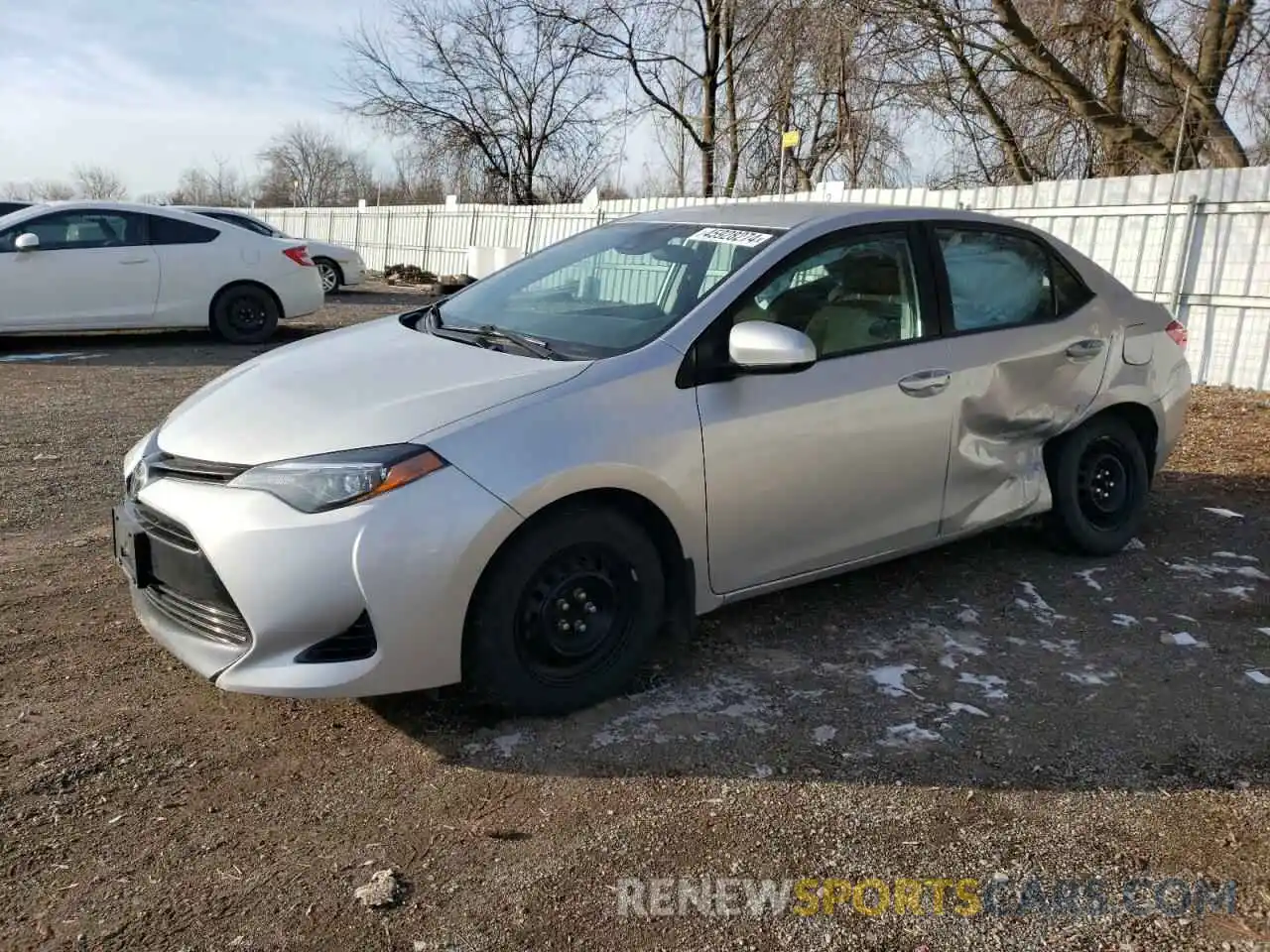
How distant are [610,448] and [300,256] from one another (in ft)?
32.1

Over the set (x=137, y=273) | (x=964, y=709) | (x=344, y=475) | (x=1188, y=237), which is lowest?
(x=964, y=709)

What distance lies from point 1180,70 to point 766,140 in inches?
439

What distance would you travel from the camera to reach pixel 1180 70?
13891mm

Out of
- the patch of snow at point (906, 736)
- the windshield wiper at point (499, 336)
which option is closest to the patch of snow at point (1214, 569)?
the patch of snow at point (906, 736)

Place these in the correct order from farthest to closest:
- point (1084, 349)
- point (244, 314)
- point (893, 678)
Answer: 1. point (244, 314)
2. point (1084, 349)
3. point (893, 678)

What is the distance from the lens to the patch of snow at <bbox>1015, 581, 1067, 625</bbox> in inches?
170

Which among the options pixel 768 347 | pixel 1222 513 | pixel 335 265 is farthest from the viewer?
pixel 335 265

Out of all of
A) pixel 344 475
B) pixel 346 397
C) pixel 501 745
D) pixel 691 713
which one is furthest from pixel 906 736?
pixel 346 397

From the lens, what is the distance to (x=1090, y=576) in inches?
189

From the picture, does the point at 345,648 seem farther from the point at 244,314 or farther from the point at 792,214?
the point at 244,314

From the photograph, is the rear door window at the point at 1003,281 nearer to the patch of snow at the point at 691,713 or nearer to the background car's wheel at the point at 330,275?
the patch of snow at the point at 691,713

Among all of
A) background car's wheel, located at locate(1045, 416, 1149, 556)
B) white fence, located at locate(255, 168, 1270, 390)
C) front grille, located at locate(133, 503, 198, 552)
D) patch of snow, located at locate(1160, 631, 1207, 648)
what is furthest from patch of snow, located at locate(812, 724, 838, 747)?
white fence, located at locate(255, 168, 1270, 390)

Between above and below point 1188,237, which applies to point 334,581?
below

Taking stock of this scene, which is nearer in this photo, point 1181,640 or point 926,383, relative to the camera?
point 926,383
